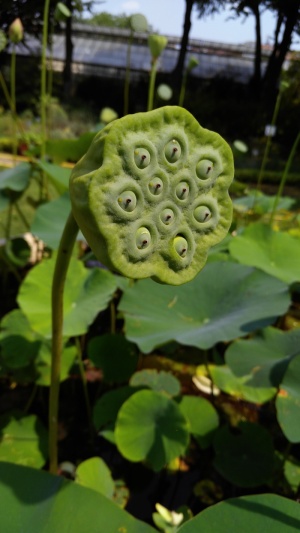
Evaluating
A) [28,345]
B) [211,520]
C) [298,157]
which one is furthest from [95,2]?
[298,157]

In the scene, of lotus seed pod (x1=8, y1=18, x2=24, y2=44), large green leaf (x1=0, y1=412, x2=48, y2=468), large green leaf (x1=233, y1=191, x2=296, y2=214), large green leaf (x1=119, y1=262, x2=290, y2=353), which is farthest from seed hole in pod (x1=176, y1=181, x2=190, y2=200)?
large green leaf (x1=233, y1=191, x2=296, y2=214)

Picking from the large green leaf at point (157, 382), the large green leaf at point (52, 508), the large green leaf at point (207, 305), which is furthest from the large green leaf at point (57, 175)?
the large green leaf at point (52, 508)

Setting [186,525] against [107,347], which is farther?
[107,347]

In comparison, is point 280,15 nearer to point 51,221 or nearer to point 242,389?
point 51,221

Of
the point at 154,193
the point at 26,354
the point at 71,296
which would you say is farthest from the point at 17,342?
the point at 154,193

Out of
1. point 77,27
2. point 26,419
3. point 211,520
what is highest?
point 77,27

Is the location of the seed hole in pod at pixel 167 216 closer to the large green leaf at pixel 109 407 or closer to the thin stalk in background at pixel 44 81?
the large green leaf at pixel 109 407

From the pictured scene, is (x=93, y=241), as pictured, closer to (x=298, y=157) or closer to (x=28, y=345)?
(x=28, y=345)
